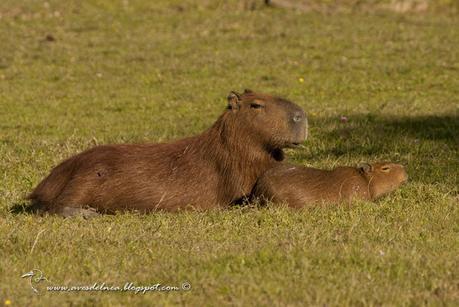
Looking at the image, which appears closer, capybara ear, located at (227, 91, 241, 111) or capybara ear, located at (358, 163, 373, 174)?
capybara ear, located at (227, 91, 241, 111)

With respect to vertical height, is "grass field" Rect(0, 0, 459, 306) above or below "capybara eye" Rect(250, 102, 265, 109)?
below

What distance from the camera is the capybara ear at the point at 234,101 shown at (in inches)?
299

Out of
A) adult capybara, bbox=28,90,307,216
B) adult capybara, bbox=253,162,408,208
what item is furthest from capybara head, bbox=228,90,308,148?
adult capybara, bbox=253,162,408,208

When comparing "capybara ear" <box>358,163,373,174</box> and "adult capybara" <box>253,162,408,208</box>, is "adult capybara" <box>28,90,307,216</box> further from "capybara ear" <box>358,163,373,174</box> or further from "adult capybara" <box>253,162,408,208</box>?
"capybara ear" <box>358,163,373,174</box>

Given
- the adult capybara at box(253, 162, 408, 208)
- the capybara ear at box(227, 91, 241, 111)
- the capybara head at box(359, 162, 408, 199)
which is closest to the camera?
the adult capybara at box(253, 162, 408, 208)

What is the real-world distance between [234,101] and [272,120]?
0.36 m

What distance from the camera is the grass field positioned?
5227 mm

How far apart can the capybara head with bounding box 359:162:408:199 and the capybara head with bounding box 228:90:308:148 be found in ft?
2.10

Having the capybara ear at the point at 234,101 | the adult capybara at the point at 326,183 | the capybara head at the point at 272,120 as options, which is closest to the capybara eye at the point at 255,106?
the capybara head at the point at 272,120

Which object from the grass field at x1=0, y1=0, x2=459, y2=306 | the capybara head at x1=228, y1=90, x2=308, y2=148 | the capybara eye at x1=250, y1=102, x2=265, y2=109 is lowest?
Answer: the grass field at x1=0, y1=0, x2=459, y2=306

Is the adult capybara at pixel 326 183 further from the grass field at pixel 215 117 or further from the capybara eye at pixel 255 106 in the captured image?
the capybara eye at pixel 255 106

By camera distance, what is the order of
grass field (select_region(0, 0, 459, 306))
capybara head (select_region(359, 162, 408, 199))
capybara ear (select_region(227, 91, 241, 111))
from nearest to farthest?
grass field (select_region(0, 0, 459, 306)), capybara ear (select_region(227, 91, 241, 111)), capybara head (select_region(359, 162, 408, 199))

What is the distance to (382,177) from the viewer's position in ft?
25.4

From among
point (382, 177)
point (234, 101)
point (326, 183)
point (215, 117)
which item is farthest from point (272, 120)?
point (215, 117)
